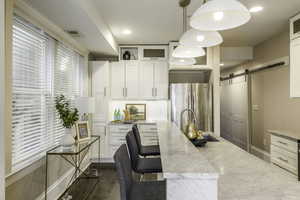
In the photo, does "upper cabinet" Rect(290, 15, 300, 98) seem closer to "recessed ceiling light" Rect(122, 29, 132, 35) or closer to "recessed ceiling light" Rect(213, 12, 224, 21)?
"recessed ceiling light" Rect(213, 12, 224, 21)

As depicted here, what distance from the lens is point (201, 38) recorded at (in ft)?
6.66

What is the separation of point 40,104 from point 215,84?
3.42 meters

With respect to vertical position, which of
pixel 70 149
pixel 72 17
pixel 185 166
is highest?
pixel 72 17

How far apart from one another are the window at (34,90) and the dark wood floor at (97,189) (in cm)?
87

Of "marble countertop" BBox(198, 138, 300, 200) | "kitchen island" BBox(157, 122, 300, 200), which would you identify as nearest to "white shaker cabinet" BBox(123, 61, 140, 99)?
"marble countertop" BBox(198, 138, 300, 200)

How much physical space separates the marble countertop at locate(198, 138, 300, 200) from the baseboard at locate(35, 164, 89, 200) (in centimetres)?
227

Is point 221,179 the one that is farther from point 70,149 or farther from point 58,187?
point 58,187

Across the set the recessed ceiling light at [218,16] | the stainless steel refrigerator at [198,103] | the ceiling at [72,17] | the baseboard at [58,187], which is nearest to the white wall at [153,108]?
the stainless steel refrigerator at [198,103]

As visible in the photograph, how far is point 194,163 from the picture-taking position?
3.53 ft

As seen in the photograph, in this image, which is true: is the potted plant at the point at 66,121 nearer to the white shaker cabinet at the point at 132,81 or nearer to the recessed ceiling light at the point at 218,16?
the white shaker cabinet at the point at 132,81

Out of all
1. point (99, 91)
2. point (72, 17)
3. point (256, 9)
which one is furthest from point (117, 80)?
point (256, 9)

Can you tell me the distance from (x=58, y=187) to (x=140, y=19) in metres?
2.90

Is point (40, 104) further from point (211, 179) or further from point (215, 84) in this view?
point (215, 84)

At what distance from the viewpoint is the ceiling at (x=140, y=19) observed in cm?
247
